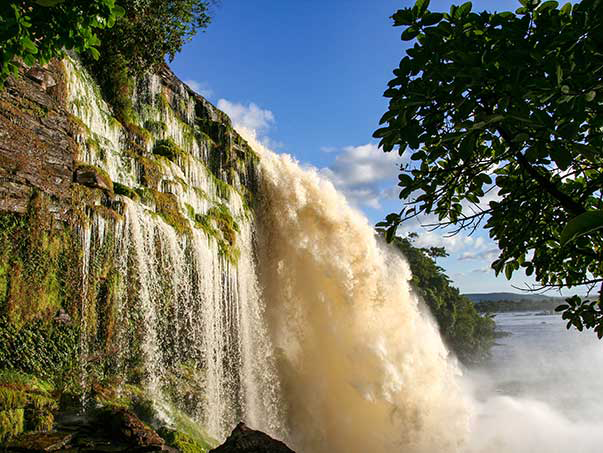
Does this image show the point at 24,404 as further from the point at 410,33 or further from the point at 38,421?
the point at 410,33

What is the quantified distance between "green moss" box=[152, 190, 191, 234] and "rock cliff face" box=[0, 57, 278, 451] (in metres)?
0.05

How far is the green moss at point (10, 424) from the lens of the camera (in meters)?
5.66

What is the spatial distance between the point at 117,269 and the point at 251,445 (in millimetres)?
5486

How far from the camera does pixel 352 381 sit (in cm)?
1508

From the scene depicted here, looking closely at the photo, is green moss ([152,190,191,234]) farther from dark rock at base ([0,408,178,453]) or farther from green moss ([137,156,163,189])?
dark rock at base ([0,408,178,453])

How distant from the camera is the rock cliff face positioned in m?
7.32

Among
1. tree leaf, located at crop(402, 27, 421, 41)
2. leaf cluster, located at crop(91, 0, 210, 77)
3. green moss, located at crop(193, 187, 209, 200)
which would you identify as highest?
leaf cluster, located at crop(91, 0, 210, 77)

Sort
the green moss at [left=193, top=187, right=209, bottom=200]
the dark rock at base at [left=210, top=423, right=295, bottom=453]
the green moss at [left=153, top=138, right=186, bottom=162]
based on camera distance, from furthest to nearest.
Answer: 1. the green moss at [left=193, top=187, right=209, bottom=200]
2. the green moss at [left=153, top=138, right=186, bottom=162]
3. the dark rock at base at [left=210, top=423, right=295, bottom=453]

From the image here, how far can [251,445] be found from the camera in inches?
196

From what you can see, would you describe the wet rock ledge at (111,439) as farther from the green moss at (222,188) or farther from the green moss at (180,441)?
the green moss at (222,188)

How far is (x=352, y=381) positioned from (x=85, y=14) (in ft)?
48.8

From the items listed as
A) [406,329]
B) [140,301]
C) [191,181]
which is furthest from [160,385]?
[406,329]

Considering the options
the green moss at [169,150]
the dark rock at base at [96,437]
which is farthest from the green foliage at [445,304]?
the dark rock at base at [96,437]

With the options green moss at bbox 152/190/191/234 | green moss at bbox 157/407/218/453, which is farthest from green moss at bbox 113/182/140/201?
green moss at bbox 157/407/218/453
